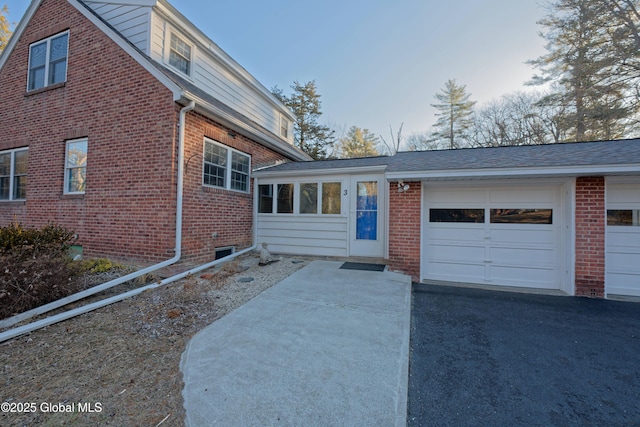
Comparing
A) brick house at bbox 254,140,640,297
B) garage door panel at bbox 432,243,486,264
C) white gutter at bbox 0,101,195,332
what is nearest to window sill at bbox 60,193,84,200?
white gutter at bbox 0,101,195,332

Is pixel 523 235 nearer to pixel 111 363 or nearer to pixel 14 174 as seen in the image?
pixel 111 363

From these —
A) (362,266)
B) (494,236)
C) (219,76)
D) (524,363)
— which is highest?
(219,76)

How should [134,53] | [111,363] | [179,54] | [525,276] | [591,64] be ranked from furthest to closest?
1. [591,64]
2. [179,54]
3. [134,53]
4. [525,276]
5. [111,363]

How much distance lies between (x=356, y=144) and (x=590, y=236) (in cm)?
2164

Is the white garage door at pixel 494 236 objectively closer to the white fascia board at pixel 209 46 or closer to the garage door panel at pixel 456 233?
the garage door panel at pixel 456 233

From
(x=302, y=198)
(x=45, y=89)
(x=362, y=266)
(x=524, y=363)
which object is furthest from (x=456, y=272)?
(x=45, y=89)

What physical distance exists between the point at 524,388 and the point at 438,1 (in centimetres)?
951

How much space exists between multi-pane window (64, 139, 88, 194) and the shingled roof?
5641mm

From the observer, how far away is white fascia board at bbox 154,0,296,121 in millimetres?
7178

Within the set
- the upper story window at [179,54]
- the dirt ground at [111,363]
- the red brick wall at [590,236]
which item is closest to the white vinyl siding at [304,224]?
the dirt ground at [111,363]

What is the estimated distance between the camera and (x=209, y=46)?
8.65 m

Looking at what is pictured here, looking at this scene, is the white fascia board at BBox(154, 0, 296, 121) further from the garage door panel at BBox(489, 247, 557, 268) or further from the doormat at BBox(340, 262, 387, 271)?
the garage door panel at BBox(489, 247, 557, 268)

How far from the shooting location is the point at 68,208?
6969 mm

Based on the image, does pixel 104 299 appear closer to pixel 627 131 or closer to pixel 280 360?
pixel 280 360
